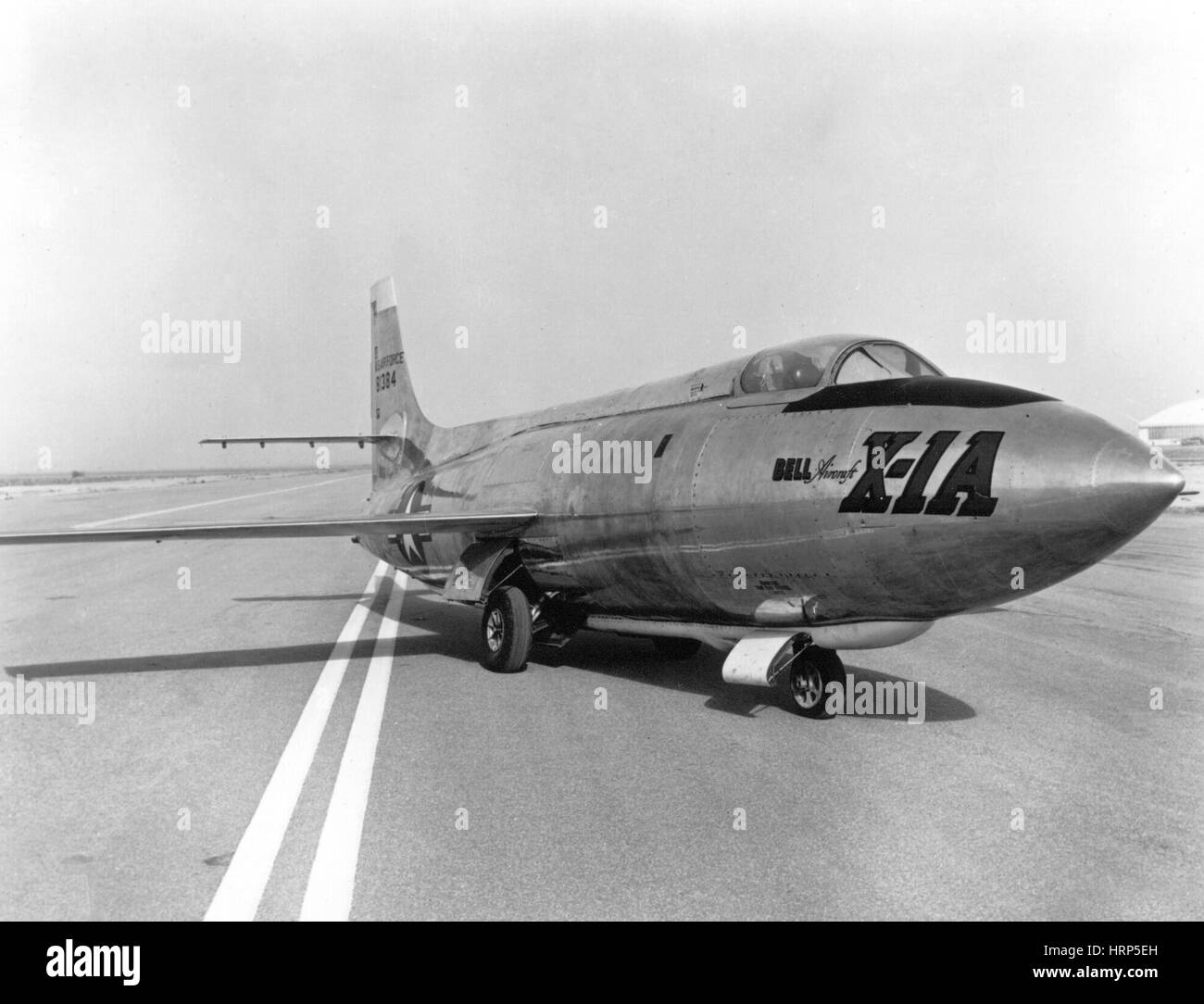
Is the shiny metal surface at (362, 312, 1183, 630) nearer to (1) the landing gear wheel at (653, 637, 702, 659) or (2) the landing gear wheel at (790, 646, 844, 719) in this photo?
(2) the landing gear wheel at (790, 646, 844, 719)

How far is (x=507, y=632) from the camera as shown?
944 centimetres

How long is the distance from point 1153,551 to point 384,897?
21.7 m

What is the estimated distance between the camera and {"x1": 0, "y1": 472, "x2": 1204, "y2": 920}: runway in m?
4.08

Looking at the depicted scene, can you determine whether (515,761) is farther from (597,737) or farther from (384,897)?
(384,897)

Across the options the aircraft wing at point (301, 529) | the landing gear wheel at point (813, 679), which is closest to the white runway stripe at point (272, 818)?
the aircraft wing at point (301, 529)

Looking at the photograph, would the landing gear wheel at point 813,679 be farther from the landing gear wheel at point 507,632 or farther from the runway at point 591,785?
the landing gear wheel at point 507,632

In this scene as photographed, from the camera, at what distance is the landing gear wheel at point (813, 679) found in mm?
7266

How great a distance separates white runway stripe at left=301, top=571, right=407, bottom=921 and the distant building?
12201 centimetres

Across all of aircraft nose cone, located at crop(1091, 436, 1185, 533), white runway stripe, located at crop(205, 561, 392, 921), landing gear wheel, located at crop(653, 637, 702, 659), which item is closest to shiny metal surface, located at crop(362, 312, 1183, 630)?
aircraft nose cone, located at crop(1091, 436, 1185, 533)

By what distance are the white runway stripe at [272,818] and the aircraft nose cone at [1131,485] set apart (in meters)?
5.21

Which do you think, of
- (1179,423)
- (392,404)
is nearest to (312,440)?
(392,404)

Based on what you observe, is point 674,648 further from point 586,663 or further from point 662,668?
point 586,663

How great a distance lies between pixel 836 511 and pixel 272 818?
170 inches
